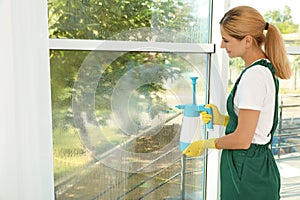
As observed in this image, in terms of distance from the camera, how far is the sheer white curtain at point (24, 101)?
55.9 inches

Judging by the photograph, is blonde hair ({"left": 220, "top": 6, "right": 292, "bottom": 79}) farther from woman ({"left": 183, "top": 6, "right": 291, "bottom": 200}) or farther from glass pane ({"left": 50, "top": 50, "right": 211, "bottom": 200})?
glass pane ({"left": 50, "top": 50, "right": 211, "bottom": 200})

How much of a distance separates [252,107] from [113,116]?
598mm

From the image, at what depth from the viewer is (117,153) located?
1.80 metres

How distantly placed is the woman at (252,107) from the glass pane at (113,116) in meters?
0.27

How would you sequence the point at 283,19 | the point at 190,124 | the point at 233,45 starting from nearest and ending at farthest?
the point at 233,45 < the point at 190,124 < the point at 283,19

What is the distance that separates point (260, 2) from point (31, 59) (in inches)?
50.8

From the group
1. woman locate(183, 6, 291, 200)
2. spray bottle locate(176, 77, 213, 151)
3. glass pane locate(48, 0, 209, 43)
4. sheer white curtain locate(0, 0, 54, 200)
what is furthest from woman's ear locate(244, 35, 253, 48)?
sheer white curtain locate(0, 0, 54, 200)

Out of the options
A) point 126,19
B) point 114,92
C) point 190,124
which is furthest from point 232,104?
point 126,19

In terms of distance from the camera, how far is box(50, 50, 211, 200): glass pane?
5.58 ft

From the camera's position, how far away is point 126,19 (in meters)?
1.81

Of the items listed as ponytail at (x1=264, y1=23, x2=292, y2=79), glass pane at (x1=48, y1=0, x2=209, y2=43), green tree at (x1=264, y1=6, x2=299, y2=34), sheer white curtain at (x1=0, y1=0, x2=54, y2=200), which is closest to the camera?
sheer white curtain at (x1=0, y1=0, x2=54, y2=200)

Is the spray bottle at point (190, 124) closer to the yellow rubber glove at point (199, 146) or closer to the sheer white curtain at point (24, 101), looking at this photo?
the yellow rubber glove at point (199, 146)

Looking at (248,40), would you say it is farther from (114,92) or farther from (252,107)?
(114,92)

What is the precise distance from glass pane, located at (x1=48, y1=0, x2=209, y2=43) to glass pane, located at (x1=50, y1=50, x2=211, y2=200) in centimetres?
9
